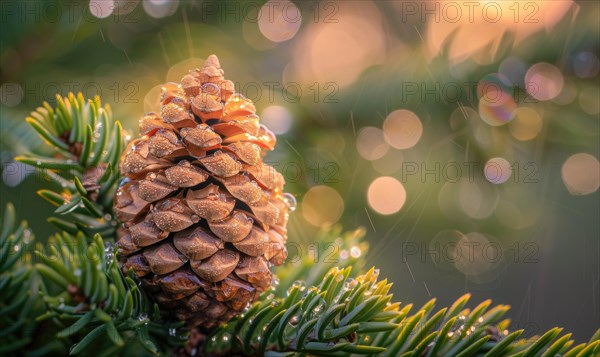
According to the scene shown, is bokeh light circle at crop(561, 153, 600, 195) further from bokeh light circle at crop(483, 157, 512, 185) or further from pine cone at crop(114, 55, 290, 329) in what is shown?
pine cone at crop(114, 55, 290, 329)

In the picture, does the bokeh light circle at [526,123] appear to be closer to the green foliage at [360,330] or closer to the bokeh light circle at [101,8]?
the green foliage at [360,330]

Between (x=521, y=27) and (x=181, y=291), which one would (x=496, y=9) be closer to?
(x=521, y=27)

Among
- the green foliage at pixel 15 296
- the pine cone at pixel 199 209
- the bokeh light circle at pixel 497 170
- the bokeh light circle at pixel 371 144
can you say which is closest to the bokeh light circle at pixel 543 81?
the bokeh light circle at pixel 497 170

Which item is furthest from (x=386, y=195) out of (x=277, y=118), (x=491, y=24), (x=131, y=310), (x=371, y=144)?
(x=131, y=310)

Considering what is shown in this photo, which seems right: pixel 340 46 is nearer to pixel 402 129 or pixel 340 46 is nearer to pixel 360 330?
pixel 402 129

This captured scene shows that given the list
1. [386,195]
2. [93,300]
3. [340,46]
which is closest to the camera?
[93,300]

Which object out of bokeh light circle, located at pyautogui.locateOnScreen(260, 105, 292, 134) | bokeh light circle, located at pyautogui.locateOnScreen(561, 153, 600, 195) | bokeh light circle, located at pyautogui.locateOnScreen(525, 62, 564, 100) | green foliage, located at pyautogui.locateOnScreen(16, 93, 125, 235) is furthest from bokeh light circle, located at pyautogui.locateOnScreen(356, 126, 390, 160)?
green foliage, located at pyautogui.locateOnScreen(16, 93, 125, 235)
